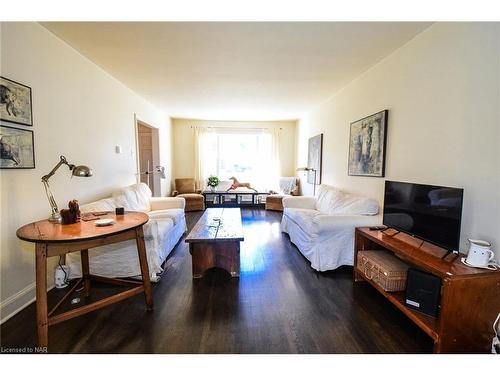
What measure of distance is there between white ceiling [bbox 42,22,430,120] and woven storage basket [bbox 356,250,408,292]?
201 cm

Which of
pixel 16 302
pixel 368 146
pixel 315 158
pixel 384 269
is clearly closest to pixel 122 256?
pixel 16 302

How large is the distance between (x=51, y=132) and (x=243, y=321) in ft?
→ 7.89

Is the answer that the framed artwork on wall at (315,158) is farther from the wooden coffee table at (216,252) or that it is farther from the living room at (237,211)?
the wooden coffee table at (216,252)

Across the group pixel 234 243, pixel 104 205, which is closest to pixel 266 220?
pixel 234 243

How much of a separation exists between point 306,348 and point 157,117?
507cm

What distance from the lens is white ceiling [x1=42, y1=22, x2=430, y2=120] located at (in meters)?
2.01

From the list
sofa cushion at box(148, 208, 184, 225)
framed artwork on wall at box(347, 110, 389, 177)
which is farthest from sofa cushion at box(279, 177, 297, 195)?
sofa cushion at box(148, 208, 184, 225)

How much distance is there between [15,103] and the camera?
1794 millimetres

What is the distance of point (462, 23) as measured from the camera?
170 centimetres

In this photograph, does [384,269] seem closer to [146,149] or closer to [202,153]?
[146,149]

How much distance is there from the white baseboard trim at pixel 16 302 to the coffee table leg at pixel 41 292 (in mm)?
589

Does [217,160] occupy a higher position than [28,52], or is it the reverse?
[28,52]

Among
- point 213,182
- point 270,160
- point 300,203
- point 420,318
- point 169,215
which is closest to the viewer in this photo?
point 420,318
